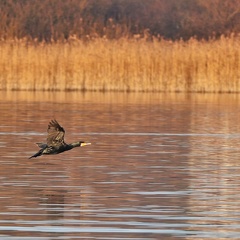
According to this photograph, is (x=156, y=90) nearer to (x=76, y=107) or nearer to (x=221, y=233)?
(x=76, y=107)

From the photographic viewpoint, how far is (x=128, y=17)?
58438mm

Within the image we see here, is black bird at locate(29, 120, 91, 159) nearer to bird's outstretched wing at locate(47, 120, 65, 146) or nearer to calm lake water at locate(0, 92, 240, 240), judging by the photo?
bird's outstretched wing at locate(47, 120, 65, 146)

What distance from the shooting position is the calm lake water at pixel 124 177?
347 inches

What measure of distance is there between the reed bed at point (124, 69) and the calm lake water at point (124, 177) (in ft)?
23.7

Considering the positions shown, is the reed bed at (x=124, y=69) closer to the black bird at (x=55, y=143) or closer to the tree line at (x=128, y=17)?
the tree line at (x=128, y=17)

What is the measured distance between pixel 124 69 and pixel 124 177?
1872 centimetres

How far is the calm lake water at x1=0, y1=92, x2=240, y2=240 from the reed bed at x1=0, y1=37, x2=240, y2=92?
285 inches

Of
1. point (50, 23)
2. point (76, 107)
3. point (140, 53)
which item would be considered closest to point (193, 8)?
point (50, 23)

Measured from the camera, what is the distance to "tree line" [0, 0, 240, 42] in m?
49.0

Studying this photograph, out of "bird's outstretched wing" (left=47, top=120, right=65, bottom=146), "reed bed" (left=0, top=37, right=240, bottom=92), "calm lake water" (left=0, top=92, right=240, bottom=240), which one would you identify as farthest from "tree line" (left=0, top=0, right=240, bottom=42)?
"bird's outstretched wing" (left=47, top=120, right=65, bottom=146)

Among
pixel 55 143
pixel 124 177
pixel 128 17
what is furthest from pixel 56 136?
pixel 128 17

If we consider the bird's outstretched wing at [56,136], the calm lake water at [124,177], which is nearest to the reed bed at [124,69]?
the calm lake water at [124,177]

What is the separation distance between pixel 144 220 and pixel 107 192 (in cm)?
171

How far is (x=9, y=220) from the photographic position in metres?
9.03
